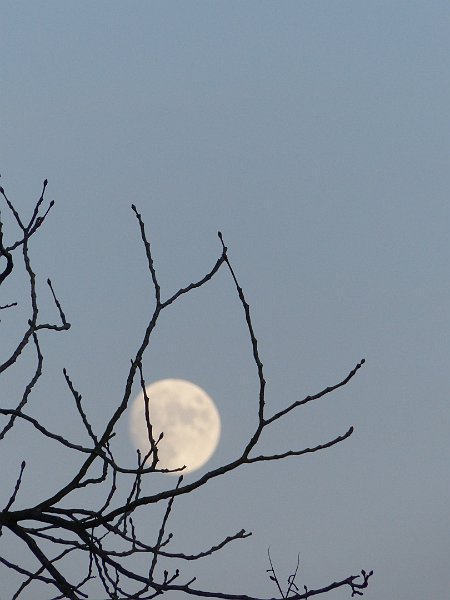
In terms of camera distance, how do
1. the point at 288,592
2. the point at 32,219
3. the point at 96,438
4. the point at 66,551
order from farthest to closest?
the point at 288,592
the point at 32,219
the point at 66,551
the point at 96,438

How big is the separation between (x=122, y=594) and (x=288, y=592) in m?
6.49

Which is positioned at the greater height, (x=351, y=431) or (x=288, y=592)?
(x=288, y=592)

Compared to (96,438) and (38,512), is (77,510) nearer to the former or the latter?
(38,512)

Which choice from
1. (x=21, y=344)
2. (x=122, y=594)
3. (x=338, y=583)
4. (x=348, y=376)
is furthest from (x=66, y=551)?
(x=348, y=376)

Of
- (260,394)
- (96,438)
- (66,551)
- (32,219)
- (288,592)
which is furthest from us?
(288,592)

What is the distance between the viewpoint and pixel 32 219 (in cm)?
502

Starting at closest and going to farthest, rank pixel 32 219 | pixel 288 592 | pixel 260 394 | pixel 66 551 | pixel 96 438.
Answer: pixel 260 394, pixel 96 438, pixel 66 551, pixel 32 219, pixel 288 592

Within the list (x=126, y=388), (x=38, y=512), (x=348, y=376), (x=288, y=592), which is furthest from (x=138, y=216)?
(x=288, y=592)

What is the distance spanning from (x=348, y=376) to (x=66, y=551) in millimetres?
1999

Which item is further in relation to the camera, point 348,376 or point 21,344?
point 21,344

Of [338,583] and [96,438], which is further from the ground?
[96,438]

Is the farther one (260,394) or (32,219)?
(32,219)

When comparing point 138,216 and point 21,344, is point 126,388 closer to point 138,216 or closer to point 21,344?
point 138,216

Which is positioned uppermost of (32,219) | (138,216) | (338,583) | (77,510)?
(32,219)
